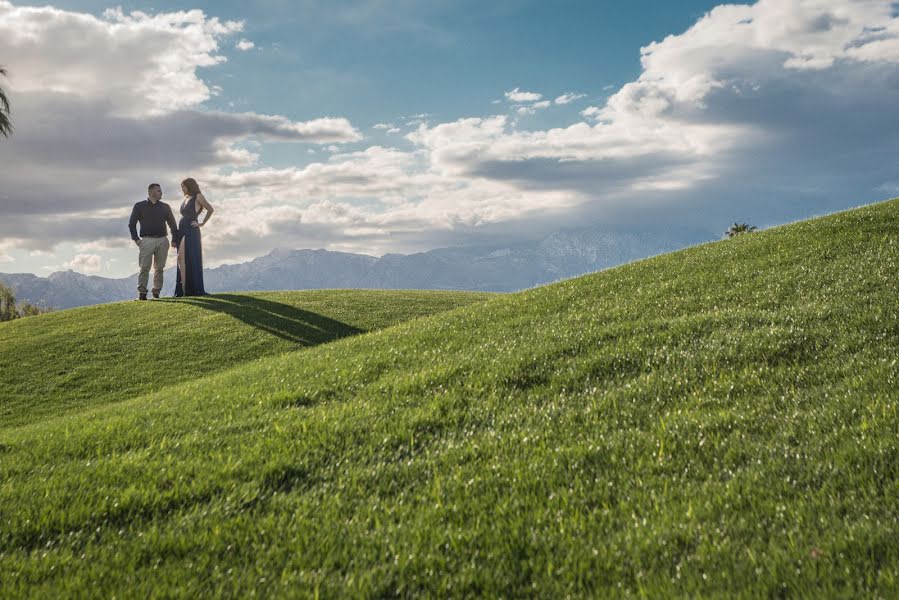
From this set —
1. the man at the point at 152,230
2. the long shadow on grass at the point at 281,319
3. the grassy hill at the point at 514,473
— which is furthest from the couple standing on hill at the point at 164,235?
the grassy hill at the point at 514,473

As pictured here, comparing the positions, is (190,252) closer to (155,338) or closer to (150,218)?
(150,218)

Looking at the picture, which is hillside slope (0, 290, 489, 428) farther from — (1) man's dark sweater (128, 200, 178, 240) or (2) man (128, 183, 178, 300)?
(1) man's dark sweater (128, 200, 178, 240)

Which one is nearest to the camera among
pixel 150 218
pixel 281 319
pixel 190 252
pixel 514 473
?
pixel 514 473

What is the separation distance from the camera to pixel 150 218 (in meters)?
31.3

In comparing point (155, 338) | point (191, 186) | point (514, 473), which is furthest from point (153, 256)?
point (514, 473)

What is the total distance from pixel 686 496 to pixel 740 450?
1.40 m

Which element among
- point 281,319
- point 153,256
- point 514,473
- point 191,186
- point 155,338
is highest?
point 191,186

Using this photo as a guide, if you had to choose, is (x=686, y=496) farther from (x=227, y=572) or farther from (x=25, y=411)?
(x=25, y=411)

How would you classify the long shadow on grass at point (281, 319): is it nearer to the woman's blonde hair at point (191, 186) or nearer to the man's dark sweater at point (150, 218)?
the man's dark sweater at point (150, 218)

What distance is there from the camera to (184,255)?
33000mm

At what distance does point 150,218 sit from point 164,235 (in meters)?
1.17

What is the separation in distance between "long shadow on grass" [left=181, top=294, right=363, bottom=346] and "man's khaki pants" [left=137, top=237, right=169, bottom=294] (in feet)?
7.26

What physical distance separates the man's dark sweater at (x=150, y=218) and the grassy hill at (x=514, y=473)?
68.4ft

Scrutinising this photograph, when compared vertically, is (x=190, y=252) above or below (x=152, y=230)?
below
